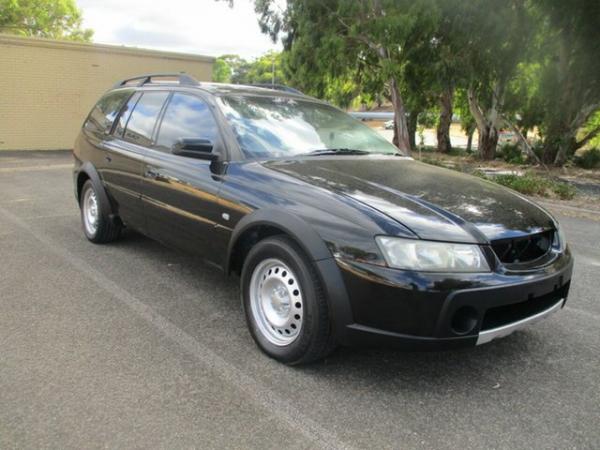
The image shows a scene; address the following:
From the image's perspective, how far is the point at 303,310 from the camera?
2891 mm

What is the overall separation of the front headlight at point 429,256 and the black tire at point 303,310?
0.43 metres

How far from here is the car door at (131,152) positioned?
4547 mm

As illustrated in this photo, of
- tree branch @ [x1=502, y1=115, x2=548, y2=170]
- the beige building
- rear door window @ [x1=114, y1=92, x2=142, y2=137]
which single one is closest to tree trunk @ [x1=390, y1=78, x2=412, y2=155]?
tree branch @ [x1=502, y1=115, x2=548, y2=170]

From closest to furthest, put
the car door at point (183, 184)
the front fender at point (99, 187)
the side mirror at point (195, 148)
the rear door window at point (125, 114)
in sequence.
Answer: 1. the side mirror at point (195, 148)
2. the car door at point (183, 184)
3. the rear door window at point (125, 114)
4. the front fender at point (99, 187)

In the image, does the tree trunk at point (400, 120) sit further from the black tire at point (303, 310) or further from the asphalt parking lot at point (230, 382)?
the black tire at point (303, 310)

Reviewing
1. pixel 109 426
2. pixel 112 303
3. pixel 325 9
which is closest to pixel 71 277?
pixel 112 303

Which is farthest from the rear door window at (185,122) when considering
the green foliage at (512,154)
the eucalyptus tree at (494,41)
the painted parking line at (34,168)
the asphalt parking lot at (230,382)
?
the green foliage at (512,154)

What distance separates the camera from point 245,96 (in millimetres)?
4180

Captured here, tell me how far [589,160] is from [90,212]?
52.6ft

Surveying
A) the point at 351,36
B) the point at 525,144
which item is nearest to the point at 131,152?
the point at 351,36

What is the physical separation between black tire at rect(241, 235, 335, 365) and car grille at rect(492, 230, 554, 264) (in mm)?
962

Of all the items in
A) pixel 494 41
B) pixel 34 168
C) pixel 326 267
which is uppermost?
pixel 494 41

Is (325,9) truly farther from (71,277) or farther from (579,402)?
(579,402)

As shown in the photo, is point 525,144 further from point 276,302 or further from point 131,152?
point 276,302
